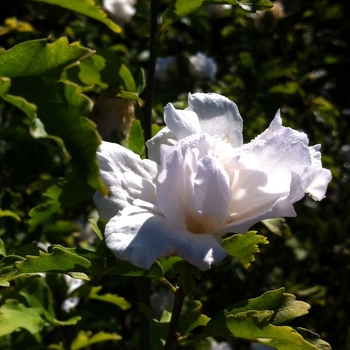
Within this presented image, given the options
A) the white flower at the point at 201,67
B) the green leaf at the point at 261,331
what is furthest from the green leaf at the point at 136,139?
the white flower at the point at 201,67

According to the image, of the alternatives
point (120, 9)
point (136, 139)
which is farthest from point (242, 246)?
point (120, 9)

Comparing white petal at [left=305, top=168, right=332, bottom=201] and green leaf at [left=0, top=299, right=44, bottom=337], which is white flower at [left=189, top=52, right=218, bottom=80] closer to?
green leaf at [left=0, top=299, right=44, bottom=337]

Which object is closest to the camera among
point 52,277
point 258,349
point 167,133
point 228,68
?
point 167,133

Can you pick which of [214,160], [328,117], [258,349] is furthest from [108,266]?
[328,117]

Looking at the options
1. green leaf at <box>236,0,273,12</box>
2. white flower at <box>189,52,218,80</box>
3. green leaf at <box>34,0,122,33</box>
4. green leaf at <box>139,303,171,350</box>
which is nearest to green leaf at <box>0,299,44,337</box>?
green leaf at <box>139,303,171,350</box>

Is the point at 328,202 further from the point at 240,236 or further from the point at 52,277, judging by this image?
the point at 240,236

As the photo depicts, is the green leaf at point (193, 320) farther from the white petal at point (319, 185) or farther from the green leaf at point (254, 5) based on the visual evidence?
the green leaf at point (254, 5)
